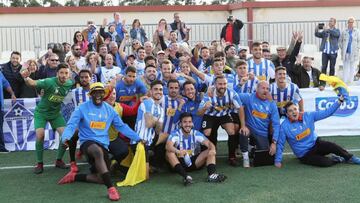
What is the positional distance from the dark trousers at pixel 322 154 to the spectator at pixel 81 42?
6243 millimetres

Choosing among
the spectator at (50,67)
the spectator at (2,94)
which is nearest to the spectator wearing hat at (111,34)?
the spectator at (50,67)

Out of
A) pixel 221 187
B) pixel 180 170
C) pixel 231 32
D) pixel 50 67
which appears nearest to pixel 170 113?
pixel 180 170

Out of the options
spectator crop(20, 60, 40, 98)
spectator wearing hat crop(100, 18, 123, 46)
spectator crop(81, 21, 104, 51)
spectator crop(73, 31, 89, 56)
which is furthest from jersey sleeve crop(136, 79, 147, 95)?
spectator wearing hat crop(100, 18, 123, 46)

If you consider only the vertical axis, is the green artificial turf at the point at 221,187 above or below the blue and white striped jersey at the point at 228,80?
below

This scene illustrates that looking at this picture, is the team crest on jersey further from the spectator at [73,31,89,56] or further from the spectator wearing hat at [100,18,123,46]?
the spectator wearing hat at [100,18,123,46]

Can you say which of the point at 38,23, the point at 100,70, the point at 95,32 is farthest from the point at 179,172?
the point at 38,23

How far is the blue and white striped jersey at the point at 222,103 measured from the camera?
8133 mm

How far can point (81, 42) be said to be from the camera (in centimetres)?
1238

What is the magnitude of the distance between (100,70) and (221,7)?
14.1m

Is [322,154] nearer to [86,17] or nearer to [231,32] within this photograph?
[231,32]

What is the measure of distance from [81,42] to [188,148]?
5748 mm

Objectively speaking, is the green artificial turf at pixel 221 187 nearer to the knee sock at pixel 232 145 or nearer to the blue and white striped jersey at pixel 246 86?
the knee sock at pixel 232 145

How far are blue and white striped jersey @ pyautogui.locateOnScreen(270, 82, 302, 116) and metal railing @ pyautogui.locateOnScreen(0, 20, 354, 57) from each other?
10.2 meters

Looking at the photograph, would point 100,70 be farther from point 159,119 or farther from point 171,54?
point 159,119
